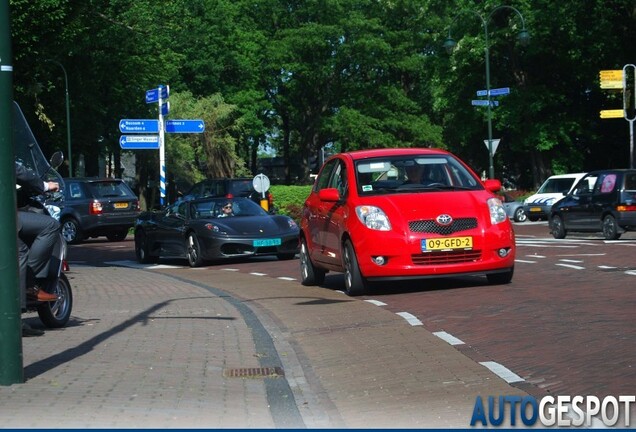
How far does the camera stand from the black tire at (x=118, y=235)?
1370 inches

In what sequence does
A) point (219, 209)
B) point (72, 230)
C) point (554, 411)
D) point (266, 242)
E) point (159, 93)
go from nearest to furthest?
point (554, 411), point (266, 242), point (219, 209), point (159, 93), point (72, 230)

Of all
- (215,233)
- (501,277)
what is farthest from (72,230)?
(501,277)

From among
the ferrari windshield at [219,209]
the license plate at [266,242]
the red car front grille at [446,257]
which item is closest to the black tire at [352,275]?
the red car front grille at [446,257]

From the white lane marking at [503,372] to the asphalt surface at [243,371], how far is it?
0.26 feet

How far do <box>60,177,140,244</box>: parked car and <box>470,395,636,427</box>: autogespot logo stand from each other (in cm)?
2767

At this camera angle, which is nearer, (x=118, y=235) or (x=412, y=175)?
(x=412, y=175)

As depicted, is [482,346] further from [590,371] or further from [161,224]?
[161,224]

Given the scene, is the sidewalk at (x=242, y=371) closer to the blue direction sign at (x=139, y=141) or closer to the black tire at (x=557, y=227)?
the black tire at (x=557, y=227)

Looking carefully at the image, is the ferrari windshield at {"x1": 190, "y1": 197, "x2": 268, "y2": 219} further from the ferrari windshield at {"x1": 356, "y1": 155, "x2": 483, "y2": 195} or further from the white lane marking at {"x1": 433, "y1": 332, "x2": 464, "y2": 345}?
the white lane marking at {"x1": 433, "y1": 332, "x2": 464, "y2": 345}

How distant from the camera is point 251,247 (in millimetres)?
22188

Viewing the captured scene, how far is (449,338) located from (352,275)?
4.35 m

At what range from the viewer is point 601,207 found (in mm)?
26250

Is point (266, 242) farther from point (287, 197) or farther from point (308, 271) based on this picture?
point (287, 197)

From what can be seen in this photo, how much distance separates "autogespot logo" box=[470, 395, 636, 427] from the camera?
609 centimetres
